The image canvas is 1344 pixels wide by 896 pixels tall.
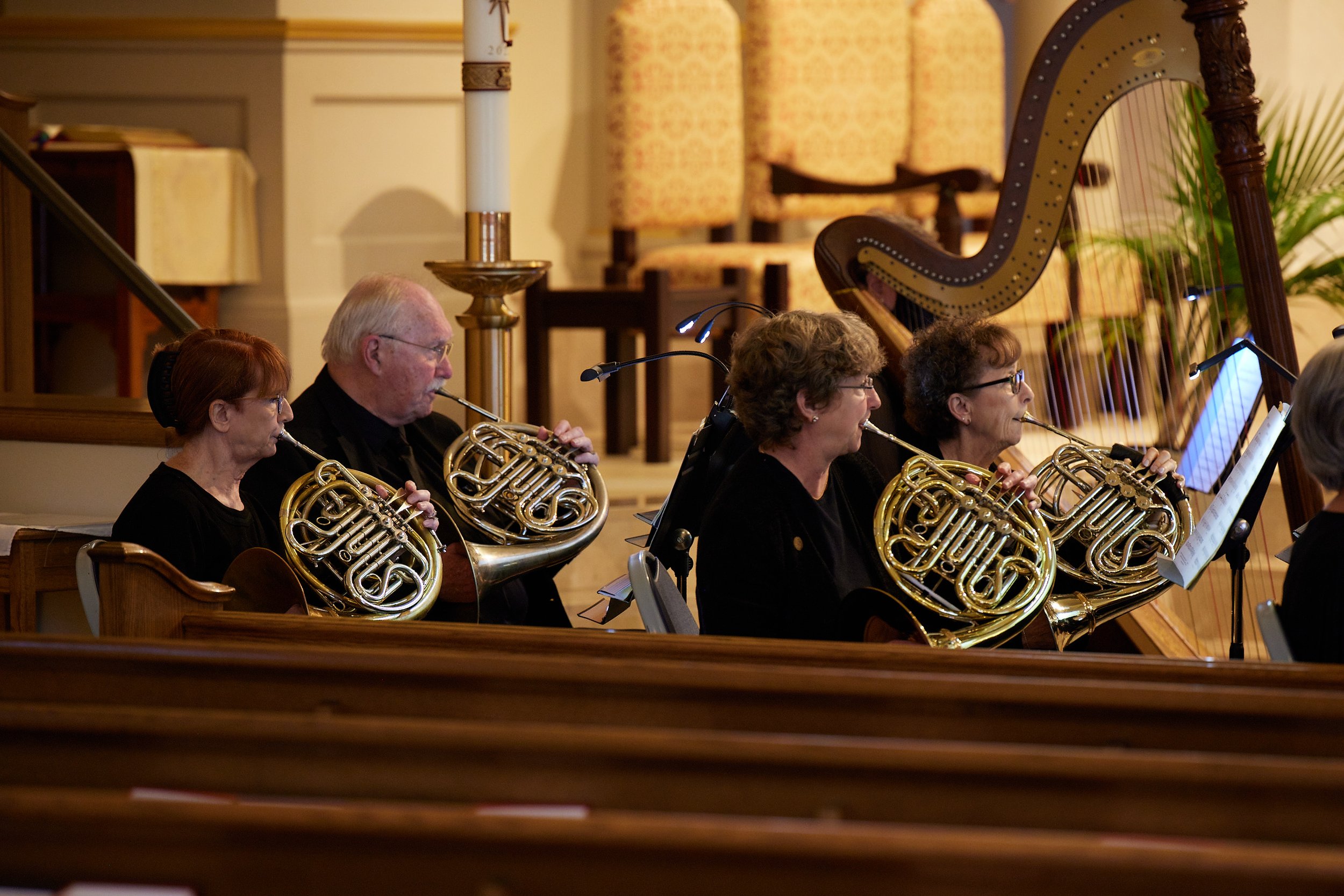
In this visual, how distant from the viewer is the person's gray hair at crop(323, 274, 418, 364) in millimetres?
2871

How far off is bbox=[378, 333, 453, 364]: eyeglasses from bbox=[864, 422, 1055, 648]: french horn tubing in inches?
38.8

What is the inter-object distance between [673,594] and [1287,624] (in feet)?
2.56

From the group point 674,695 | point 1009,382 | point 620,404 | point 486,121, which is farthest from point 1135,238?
point 674,695

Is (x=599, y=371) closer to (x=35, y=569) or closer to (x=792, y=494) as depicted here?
(x=792, y=494)

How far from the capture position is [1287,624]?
5.77ft

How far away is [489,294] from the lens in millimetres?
3334

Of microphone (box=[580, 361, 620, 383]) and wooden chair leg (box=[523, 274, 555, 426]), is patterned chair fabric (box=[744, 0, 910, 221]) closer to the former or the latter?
wooden chair leg (box=[523, 274, 555, 426])

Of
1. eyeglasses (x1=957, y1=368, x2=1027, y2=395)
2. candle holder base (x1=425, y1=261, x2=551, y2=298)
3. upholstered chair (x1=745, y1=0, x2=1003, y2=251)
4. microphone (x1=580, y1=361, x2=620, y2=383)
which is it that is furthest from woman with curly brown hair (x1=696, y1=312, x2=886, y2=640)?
upholstered chair (x1=745, y1=0, x2=1003, y2=251)

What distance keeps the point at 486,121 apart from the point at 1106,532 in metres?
1.65

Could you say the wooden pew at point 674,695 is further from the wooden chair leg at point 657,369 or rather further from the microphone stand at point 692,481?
the wooden chair leg at point 657,369

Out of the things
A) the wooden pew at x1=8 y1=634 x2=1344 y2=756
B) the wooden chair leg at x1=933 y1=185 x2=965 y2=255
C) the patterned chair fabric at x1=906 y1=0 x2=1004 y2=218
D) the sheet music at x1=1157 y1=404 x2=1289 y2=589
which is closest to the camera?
the wooden pew at x1=8 y1=634 x2=1344 y2=756

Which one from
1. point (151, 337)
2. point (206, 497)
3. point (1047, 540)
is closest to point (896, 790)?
point (1047, 540)

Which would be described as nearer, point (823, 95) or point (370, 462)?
point (370, 462)

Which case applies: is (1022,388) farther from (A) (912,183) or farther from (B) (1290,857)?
(A) (912,183)
